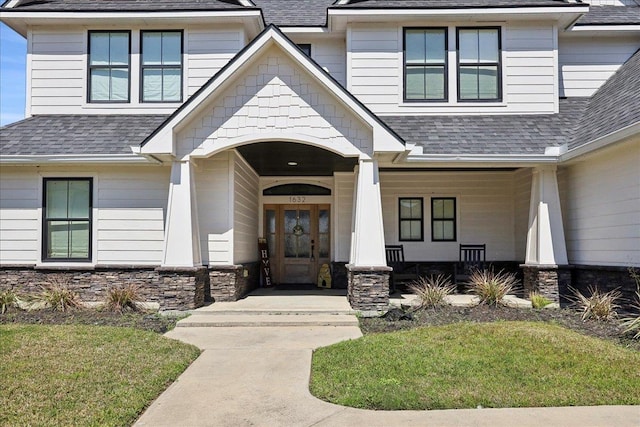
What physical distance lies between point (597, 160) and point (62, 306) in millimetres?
11001

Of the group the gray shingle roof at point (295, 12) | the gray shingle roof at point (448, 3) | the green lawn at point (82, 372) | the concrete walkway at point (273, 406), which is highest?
the gray shingle roof at point (295, 12)

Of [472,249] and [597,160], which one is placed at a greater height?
[597,160]

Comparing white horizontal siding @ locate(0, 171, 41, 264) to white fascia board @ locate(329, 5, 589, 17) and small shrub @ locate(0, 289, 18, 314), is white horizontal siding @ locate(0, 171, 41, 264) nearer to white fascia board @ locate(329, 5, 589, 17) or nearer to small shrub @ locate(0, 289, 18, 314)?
small shrub @ locate(0, 289, 18, 314)

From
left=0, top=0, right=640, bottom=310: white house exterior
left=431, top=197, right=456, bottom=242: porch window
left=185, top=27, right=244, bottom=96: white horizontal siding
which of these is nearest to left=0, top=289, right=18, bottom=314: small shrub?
left=0, top=0, right=640, bottom=310: white house exterior

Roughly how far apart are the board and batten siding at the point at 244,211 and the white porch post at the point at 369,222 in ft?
9.66

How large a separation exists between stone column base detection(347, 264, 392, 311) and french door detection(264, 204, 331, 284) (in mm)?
5285

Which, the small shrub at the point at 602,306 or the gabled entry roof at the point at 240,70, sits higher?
the gabled entry roof at the point at 240,70

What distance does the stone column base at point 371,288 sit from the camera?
9.89m

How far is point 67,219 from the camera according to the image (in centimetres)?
1160

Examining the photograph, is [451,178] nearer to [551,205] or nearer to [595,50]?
[551,205]

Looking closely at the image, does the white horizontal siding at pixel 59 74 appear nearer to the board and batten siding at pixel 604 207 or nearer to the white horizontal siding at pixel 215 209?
the white horizontal siding at pixel 215 209

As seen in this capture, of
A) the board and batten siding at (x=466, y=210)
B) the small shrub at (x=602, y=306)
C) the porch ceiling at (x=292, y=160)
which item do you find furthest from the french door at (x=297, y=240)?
the small shrub at (x=602, y=306)

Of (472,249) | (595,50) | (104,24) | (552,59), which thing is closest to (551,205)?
(472,249)

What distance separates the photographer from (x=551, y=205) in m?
11.1
